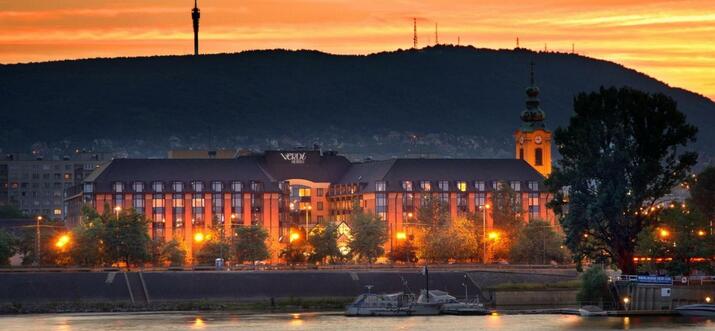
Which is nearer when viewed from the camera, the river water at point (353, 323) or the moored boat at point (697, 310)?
the river water at point (353, 323)

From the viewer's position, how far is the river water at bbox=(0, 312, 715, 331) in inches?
6969

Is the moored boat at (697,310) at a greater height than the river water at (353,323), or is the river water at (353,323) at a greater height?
the moored boat at (697,310)

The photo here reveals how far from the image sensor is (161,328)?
18062 cm

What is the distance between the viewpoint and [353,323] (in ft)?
618

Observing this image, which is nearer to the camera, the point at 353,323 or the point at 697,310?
the point at 353,323

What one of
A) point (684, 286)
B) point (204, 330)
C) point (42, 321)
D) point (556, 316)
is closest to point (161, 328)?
point (204, 330)

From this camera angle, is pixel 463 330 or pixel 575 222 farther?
pixel 575 222

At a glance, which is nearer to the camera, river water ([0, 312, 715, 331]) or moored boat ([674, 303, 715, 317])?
river water ([0, 312, 715, 331])

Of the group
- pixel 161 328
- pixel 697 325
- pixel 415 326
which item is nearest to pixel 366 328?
pixel 415 326

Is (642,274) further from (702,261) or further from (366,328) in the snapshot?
(366,328)

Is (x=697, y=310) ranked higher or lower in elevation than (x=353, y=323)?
higher

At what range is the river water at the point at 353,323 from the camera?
177 meters

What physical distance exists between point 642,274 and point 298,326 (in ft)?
122

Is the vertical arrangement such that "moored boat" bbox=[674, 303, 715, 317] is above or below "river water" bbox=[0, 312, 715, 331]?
above
